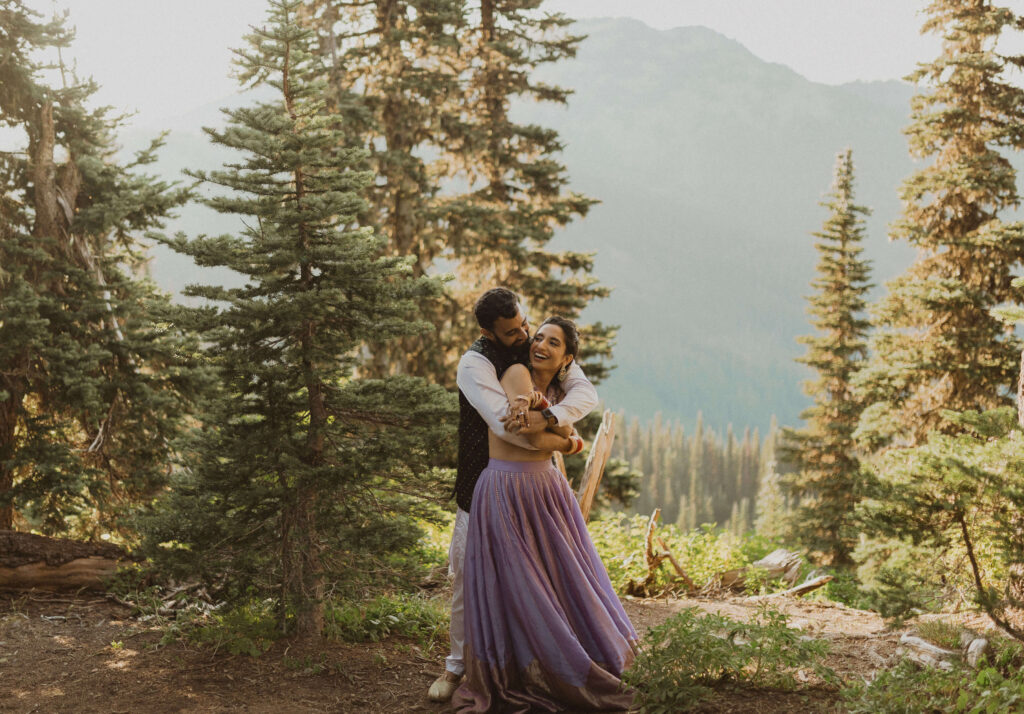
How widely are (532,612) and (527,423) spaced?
3.69 feet

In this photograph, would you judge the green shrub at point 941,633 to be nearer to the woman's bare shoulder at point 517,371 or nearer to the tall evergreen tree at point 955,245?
the woman's bare shoulder at point 517,371

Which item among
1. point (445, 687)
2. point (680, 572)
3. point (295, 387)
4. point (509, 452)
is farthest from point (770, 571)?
point (295, 387)

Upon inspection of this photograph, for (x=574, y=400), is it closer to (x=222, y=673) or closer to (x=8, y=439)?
(x=222, y=673)

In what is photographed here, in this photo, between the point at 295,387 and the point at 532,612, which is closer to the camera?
the point at 532,612

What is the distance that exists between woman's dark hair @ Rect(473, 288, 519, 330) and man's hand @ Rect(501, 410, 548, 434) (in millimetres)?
594

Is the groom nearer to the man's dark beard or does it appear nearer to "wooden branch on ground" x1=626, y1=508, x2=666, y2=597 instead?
the man's dark beard

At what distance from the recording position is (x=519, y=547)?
4.49 m

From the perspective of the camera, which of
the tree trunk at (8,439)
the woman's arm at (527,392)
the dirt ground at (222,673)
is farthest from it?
the tree trunk at (8,439)

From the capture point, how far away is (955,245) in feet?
44.2

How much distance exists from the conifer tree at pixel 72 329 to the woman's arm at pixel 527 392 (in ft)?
23.2

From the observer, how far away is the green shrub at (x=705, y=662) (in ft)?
13.7

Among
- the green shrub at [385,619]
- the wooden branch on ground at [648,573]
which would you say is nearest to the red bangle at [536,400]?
the green shrub at [385,619]

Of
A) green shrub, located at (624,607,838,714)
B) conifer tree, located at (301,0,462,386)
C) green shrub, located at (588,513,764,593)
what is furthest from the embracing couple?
conifer tree, located at (301,0,462,386)

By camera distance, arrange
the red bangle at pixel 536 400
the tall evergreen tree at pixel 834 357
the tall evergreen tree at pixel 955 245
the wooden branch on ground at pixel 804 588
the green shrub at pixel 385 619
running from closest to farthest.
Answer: the red bangle at pixel 536 400
the green shrub at pixel 385 619
the wooden branch on ground at pixel 804 588
the tall evergreen tree at pixel 955 245
the tall evergreen tree at pixel 834 357
